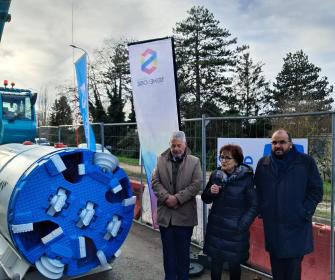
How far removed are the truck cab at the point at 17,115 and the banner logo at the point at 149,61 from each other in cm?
656

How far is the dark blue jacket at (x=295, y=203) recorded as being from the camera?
11.8 feet

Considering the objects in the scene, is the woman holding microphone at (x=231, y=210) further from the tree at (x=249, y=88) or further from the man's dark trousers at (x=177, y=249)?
the tree at (x=249, y=88)

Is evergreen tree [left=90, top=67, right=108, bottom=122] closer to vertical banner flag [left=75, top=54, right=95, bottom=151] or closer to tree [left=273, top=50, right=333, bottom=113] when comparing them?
tree [left=273, top=50, right=333, bottom=113]

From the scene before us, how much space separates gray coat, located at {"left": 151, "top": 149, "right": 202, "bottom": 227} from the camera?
427 cm

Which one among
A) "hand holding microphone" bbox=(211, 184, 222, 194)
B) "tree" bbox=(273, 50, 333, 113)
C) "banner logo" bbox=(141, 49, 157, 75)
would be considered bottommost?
"hand holding microphone" bbox=(211, 184, 222, 194)

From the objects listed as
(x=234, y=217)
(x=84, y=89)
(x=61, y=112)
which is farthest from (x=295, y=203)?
(x=61, y=112)

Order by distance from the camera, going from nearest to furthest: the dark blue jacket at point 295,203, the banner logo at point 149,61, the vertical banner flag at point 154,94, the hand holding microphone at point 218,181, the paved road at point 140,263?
the dark blue jacket at point 295,203 → the hand holding microphone at point 218,181 → the paved road at point 140,263 → the vertical banner flag at point 154,94 → the banner logo at point 149,61

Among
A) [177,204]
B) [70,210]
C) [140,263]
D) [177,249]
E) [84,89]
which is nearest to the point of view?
[70,210]

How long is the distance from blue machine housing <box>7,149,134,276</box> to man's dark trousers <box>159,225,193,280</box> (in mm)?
560

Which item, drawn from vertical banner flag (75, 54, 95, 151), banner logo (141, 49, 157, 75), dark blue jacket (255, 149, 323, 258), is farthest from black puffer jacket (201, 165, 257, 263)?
vertical banner flag (75, 54, 95, 151)

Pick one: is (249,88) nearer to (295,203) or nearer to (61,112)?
(61,112)

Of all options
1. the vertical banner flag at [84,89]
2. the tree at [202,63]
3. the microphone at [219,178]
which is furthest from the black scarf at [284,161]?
the tree at [202,63]

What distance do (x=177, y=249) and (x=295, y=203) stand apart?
1.49m

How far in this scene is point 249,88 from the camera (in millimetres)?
36781
